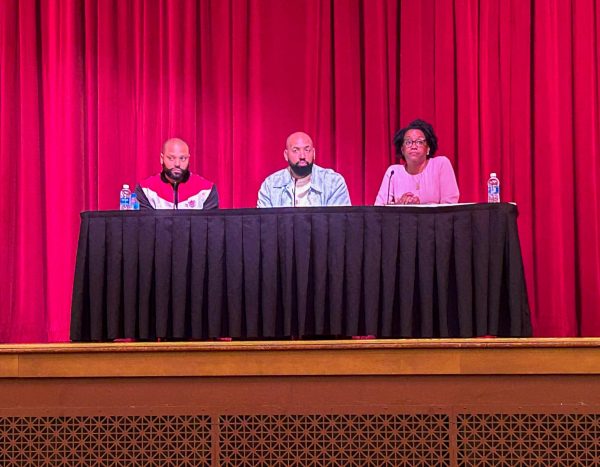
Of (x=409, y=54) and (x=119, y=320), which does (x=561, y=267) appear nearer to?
(x=409, y=54)

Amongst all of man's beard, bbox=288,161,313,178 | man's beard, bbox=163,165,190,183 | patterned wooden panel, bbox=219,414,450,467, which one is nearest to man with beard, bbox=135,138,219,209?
man's beard, bbox=163,165,190,183

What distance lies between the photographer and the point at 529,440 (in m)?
2.29

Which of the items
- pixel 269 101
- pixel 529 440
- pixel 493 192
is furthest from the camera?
pixel 269 101

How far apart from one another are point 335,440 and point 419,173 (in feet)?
8.09

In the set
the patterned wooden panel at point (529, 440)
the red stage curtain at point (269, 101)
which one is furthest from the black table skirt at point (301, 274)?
the red stage curtain at point (269, 101)

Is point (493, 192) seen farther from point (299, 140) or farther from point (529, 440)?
Answer: point (529, 440)

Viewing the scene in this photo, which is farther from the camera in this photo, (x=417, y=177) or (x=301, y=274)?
(x=417, y=177)

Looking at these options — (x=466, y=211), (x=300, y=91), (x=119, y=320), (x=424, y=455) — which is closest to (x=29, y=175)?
(x=300, y=91)

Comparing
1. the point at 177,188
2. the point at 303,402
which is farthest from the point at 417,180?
the point at 303,402

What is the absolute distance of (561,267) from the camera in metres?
5.09

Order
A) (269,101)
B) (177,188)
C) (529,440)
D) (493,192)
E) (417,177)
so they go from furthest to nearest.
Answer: (269,101)
(417,177)
(177,188)
(493,192)
(529,440)

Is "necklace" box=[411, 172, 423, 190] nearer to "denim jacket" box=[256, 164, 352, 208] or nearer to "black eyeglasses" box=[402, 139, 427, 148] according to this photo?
"black eyeglasses" box=[402, 139, 427, 148]

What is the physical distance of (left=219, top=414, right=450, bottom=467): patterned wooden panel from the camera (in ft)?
7.55

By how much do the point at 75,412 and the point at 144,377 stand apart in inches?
8.4
